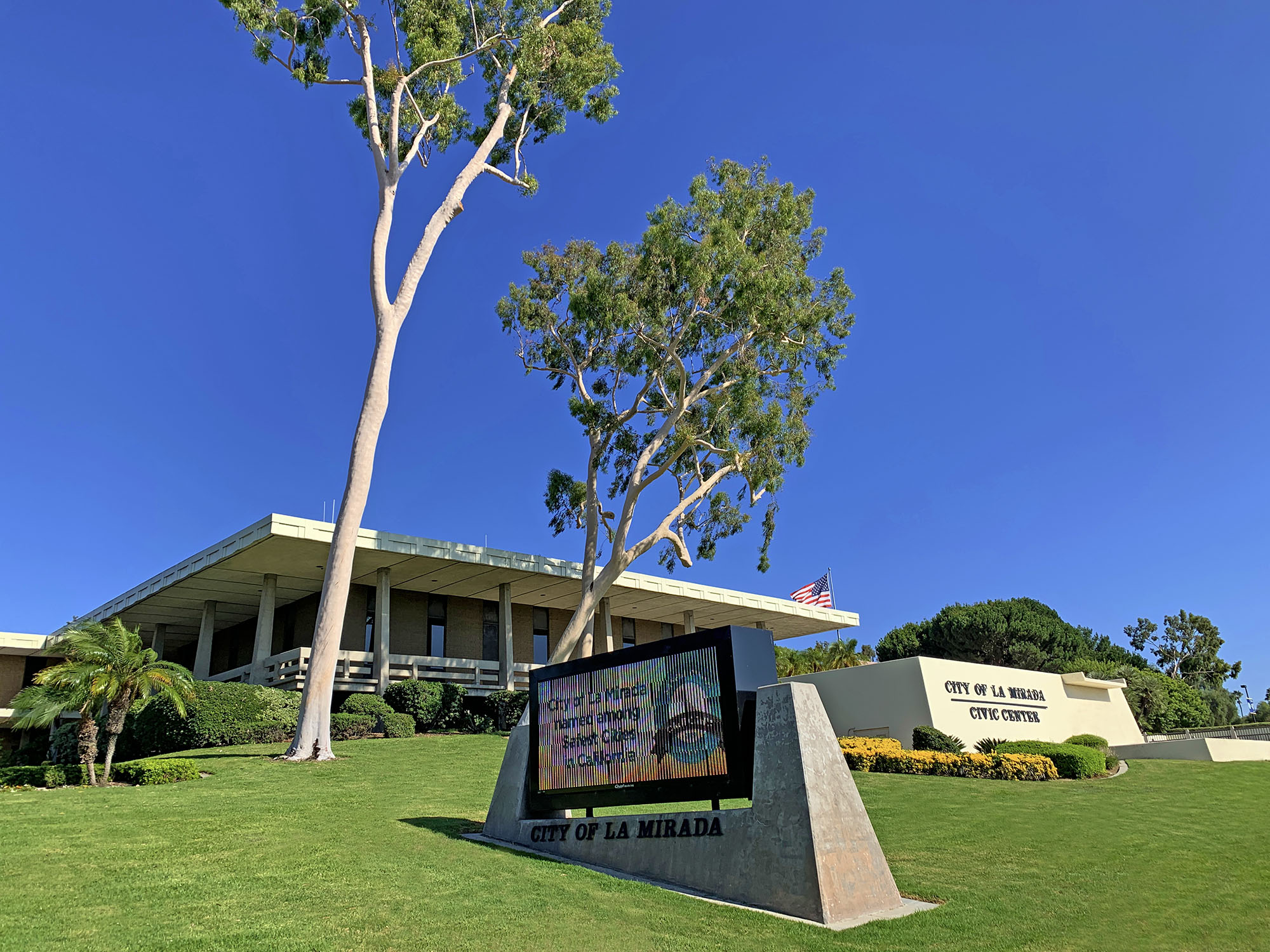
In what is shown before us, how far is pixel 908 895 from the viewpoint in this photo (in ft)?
29.6

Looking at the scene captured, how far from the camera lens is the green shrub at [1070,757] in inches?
847

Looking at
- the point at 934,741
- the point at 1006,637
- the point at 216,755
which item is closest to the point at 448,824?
the point at 216,755

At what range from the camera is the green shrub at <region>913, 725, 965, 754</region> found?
78.5 ft

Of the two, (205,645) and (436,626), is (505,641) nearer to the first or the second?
(436,626)

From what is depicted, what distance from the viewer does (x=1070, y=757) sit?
853 inches

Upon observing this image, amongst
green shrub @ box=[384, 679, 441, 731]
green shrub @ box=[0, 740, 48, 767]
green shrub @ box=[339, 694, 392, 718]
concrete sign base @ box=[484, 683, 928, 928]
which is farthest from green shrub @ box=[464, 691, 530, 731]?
concrete sign base @ box=[484, 683, 928, 928]

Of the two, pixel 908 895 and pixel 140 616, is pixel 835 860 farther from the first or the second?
pixel 140 616

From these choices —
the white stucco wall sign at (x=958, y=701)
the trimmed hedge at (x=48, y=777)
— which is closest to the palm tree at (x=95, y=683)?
the trimmed hedge at (x=48, y=777)

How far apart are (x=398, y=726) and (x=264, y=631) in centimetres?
727

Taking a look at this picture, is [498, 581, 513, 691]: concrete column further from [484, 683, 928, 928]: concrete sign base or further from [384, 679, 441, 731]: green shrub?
[484, 683, 928, 928]: concrete sign base

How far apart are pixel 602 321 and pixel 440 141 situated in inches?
→ 286

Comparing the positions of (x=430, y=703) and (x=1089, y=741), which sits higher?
(x=430, y=703)

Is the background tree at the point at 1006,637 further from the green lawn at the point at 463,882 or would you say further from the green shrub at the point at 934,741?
the green lawn at the point at 463,882

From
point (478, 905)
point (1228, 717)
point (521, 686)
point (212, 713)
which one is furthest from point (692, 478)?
point (1228, 717)
